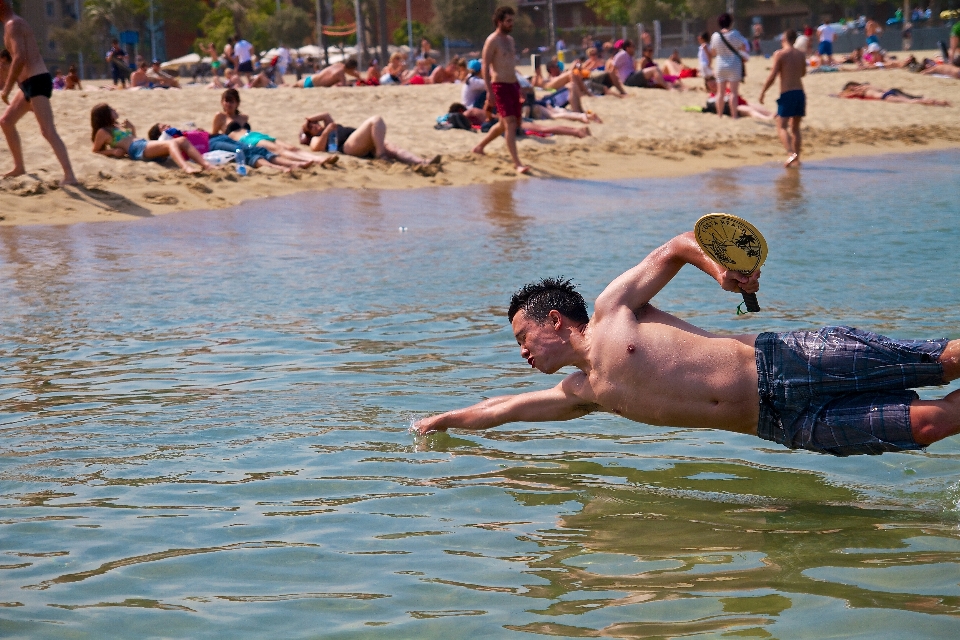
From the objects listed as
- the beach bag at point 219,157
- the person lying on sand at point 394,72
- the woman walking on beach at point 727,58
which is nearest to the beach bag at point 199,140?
the beach bag at point 219,157

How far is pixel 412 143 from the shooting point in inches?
645

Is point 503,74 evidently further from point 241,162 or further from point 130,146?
point 130,146

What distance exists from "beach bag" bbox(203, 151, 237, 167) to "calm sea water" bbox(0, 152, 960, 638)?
16.0 ft

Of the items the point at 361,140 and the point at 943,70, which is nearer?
the point at 361,140

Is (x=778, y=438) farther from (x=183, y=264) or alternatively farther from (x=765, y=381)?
→ (x=183, y=264)

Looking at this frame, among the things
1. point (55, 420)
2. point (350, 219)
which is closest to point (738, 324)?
point (55, 420)

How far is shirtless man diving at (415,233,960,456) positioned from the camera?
3969mm

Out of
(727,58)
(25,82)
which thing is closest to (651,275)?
(25,82)

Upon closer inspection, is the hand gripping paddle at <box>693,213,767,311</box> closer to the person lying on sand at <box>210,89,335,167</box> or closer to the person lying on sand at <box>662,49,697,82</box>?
the person lying on sand at <box>210,89,335,167</box>

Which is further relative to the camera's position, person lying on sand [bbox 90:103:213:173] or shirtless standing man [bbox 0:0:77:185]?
person lying on sand [bbox 90:103:213:173]

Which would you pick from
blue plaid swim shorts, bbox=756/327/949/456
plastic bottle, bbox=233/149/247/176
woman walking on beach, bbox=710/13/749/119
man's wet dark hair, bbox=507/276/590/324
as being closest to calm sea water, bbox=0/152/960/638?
blue plaid swim shorts, bbox=756/327/949/456

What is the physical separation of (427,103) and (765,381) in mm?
15469

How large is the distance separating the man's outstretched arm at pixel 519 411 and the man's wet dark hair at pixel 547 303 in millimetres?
328

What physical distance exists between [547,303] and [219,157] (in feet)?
35.6
